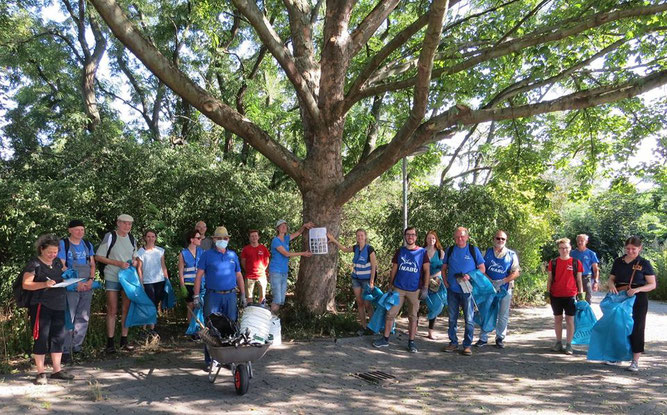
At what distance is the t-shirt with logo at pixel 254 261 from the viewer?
27.4 feet

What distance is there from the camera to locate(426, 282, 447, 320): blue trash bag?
859 centimetres

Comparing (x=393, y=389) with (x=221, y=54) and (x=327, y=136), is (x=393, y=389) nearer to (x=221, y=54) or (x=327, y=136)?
(x=327, y=136)

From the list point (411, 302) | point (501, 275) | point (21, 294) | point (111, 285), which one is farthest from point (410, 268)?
point (21, 294)

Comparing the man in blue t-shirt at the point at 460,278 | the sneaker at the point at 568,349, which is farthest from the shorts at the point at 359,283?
the sneaker at the point at 568,349

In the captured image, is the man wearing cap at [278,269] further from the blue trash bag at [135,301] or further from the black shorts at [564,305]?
the black shorts at [564,305]

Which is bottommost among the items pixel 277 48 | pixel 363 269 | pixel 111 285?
pixel 111 285

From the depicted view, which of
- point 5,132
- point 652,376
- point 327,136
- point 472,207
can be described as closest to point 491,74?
point 472,207

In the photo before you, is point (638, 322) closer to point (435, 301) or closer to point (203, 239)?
point (435, 301)

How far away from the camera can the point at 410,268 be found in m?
7.31

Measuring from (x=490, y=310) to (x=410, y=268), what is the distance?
5.73 feet

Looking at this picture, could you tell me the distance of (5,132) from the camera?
18.0 m

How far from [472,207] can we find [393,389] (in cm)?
675

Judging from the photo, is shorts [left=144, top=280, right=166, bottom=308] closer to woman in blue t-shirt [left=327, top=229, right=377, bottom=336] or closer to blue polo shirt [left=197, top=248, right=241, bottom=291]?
blue polo shirt [left=197, top=248, right=241, bottom=291]

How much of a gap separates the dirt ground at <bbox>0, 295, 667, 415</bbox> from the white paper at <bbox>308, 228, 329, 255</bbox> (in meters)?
1.74
